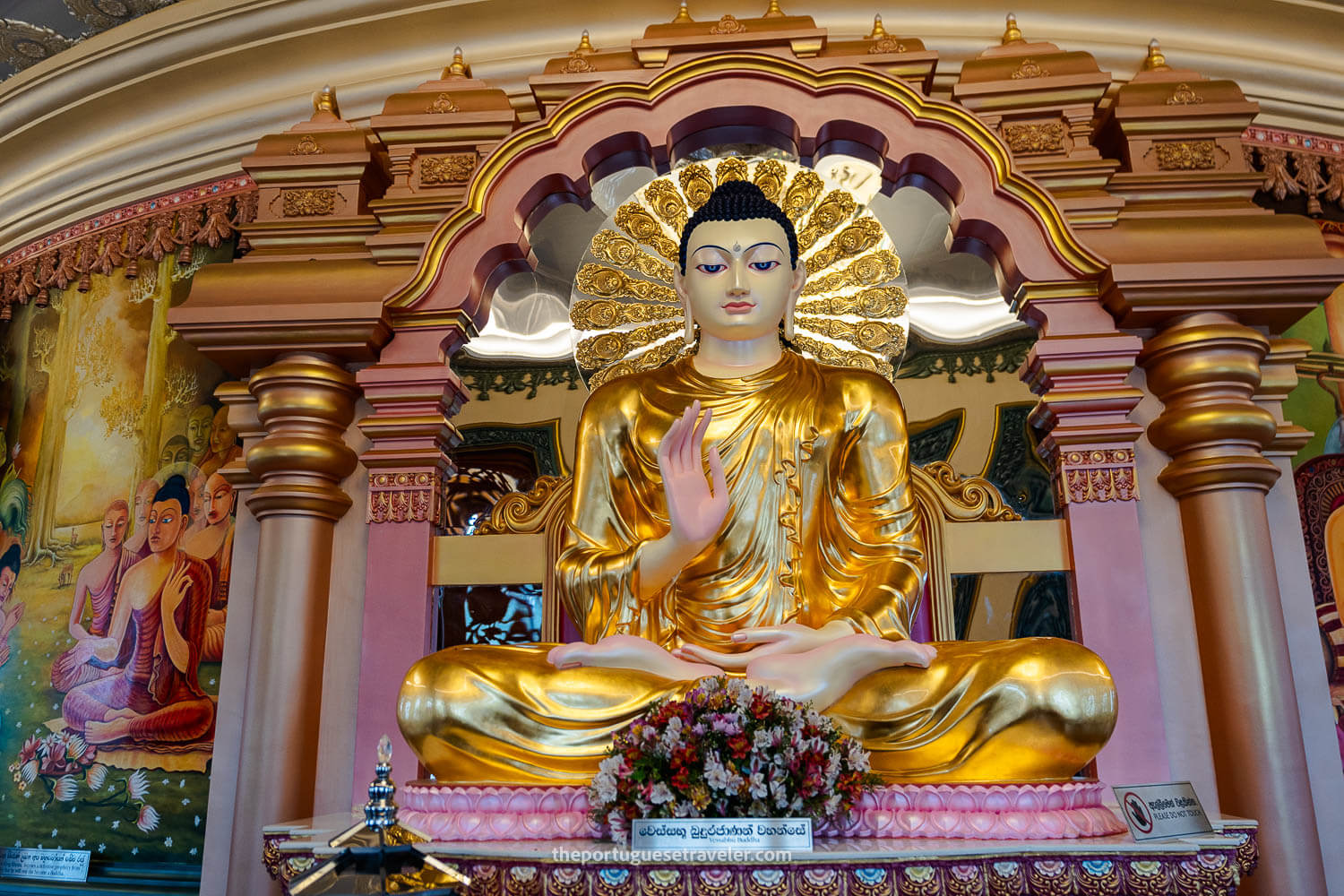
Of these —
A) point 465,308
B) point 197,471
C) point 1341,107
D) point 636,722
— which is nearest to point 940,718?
point 636,722

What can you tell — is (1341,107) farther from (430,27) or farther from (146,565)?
(146,565)

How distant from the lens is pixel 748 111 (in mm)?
4191

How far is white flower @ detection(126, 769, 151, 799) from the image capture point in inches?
186

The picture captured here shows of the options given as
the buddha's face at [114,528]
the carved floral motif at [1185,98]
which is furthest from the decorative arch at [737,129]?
the buddha's face at [114,528]

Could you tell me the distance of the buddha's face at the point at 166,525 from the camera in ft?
16.5

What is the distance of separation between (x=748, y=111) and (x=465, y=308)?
1314 mm

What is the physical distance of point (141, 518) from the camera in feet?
16.9

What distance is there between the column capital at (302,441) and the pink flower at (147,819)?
1.71 metres

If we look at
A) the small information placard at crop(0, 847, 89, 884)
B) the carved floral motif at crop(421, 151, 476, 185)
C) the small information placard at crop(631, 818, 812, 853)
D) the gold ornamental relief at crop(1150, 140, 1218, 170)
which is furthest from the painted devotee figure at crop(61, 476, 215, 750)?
the gold ornamental relief at crop(1150, 140, 1218, 170)

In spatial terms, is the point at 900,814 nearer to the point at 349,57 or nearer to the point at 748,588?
the point at 748,588

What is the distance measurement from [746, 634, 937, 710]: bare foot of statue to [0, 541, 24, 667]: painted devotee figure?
404 centimetres

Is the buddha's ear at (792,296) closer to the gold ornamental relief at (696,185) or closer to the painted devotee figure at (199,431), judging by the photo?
the gold ornamental relief at (696,185)

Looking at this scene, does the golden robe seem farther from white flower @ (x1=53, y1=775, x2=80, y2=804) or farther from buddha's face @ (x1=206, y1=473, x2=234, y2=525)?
white flower @ (x1=53, y1=775, x2=80, y2=804)

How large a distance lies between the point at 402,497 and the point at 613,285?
124 cm
